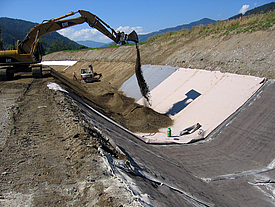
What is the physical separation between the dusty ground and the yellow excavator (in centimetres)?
814

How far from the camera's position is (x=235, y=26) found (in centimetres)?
1827

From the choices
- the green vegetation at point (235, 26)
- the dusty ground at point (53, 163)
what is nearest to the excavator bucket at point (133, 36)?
the dusty ground at point (53, 163)

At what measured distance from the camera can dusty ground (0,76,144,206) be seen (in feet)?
11.6

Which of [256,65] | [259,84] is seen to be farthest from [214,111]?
[256,65]

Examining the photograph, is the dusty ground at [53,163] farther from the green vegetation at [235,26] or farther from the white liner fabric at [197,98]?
the green vegetation at [235,26]

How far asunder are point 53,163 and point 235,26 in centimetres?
1931

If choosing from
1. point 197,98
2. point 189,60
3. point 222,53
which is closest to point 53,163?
point 197,98

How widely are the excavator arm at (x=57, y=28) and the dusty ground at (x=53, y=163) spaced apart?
357 inches

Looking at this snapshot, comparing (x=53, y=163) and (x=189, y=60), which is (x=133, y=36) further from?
(x=53, y=163)

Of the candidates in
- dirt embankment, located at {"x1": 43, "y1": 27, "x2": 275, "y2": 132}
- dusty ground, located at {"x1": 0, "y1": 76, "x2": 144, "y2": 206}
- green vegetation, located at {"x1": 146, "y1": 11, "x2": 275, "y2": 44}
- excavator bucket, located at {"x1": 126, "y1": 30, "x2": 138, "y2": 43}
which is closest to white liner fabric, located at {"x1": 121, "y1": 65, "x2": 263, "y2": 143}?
dirt embankment, located at {"x1": 43, "y1": 27, "x2": 275, "y2": 132}

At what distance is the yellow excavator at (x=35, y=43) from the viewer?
1481 cm

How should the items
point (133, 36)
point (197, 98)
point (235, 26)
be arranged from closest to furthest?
point (197, 98) < point (133, 36) < point (235, 26)

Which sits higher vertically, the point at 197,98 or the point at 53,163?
the point at 197,98

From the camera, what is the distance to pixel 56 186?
153 inches
